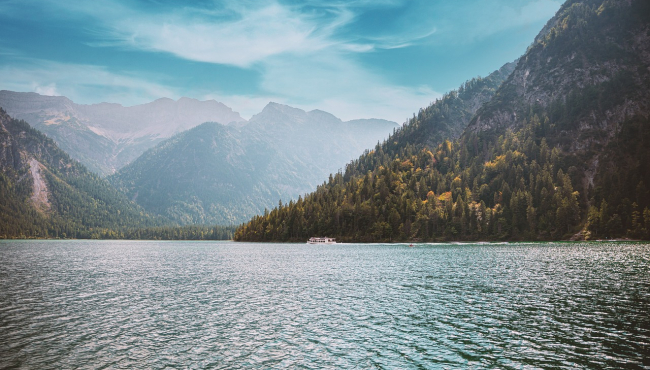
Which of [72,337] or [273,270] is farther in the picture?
[273,270]

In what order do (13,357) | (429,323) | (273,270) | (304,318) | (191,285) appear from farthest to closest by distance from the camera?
(273,270)
(191,285)
(304,318)
(429,323)
(13,357)

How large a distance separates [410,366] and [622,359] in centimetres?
1685

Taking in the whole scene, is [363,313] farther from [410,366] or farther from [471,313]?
[410,366]

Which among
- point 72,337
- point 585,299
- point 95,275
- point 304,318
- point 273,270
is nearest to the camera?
point 72,337

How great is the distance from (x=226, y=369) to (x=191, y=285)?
168 feet

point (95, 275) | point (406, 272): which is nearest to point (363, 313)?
point (406, 272)

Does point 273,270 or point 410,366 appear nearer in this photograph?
point 410,366

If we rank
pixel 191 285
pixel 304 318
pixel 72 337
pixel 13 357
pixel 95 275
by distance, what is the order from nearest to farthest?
pixel 13 357 → pixel 72 337 → pixel 304 318 → pixel 191 285 → pixel 95 275

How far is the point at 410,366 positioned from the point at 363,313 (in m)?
20.0

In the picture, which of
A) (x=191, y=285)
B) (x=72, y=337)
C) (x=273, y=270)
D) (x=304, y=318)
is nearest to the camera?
(x=72, y=337)

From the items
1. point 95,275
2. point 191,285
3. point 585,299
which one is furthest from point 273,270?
point 585,299

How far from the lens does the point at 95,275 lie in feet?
306

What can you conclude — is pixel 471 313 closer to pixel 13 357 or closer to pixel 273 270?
pixel 13 357

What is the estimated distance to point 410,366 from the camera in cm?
3105
